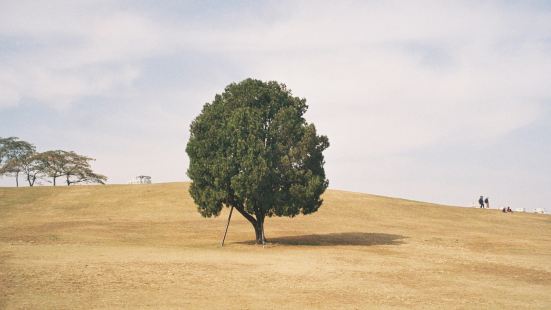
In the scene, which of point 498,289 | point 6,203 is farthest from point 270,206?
point 6,203

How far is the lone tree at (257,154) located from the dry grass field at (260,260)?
362cm

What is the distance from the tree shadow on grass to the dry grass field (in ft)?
0.34

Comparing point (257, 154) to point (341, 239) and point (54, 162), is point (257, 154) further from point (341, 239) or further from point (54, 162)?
point (54, 162)

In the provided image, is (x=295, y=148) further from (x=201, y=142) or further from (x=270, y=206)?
(x=201, y=142)

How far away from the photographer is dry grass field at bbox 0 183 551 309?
17.8 m

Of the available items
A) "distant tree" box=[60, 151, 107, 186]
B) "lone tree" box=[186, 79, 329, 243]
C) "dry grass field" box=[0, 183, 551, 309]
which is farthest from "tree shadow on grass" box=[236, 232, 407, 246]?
"distant tree" box=[60, 151, 107, 186]

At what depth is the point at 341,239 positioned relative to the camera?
43219 mm

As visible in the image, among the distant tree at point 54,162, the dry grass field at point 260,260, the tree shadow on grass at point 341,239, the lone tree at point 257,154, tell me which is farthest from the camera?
the distant tree at point 54,162

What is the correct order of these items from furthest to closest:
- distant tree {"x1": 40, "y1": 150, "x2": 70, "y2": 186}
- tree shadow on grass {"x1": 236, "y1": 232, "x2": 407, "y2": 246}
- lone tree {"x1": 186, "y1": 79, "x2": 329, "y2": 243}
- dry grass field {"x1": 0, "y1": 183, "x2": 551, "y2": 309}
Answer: distant tree {"x1": 40, "y1": 150, "x2": 70, "y2": 186}
tree shadow on grass {"x1": 236, "y1": 232, "x2": 407, "y2": 246}
lone tree {"x1": 186, "y1": 79, "x2": 329, "y2": 243}
dry grass field {"x1": 0, "y1": 183, "x2": 551, "y2": 309}

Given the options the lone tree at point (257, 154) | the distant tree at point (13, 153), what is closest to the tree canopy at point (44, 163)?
the distant tree at point (13, 153)

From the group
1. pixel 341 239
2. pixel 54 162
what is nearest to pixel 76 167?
pixel 54 162

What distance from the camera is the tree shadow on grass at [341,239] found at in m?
40.3

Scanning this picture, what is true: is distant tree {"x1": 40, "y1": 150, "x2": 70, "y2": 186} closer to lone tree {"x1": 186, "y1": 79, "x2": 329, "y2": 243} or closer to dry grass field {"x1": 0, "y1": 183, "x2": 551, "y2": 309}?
dry grass field {"x1": 0, "y1": 183, "x2": 551, "y2": 309}

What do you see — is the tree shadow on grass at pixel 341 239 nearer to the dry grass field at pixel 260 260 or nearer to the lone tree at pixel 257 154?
the dry grass field at pixel 260 260
